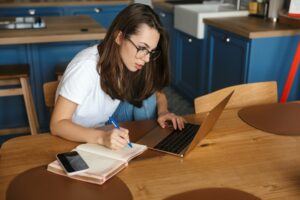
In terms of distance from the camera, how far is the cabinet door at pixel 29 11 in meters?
3.81

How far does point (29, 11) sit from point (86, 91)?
2.81 m

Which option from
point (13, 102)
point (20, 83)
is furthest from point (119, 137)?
point (13, 102)

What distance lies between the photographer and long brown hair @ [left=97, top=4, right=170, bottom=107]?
1375 mm

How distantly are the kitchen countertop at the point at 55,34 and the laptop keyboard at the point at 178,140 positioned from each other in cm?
133

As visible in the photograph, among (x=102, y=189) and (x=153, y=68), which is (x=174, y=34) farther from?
(x=102, y=189)

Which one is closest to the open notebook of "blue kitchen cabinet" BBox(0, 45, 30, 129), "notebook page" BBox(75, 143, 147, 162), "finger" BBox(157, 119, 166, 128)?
"notebook page" BBox(75, 143, 147, 162)

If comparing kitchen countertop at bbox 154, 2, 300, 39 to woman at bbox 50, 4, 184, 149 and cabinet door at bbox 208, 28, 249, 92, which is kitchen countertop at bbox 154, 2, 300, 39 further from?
woman at bbox 50, 4, 184, 149

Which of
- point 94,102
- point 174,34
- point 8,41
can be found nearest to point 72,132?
point 94,102

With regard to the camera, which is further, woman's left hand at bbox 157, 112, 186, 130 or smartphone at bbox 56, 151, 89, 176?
woman's left hand at bbox 157, 112, 186, 130

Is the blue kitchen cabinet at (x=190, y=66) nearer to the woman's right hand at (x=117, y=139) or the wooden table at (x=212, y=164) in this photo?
the wooden table at (x=212, y=164)

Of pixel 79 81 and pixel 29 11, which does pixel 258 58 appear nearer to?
pixel 79 81

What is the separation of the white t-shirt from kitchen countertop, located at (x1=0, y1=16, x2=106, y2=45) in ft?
3.33

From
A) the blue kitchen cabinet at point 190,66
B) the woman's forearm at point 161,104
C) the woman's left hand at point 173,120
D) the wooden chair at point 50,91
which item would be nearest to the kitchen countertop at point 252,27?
the blue kitchen cabinet at point 190,66

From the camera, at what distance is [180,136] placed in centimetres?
128
